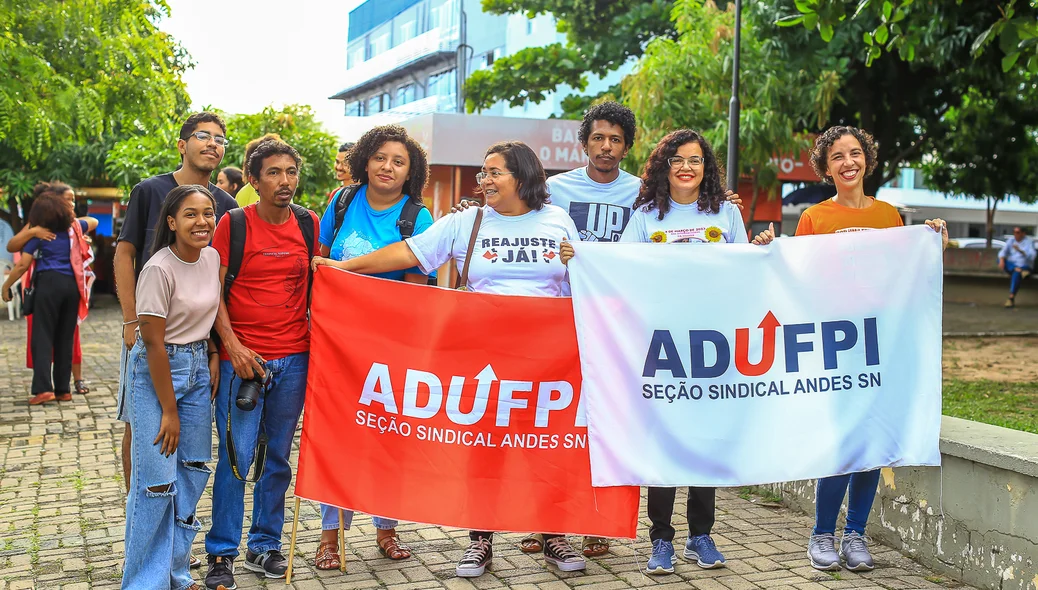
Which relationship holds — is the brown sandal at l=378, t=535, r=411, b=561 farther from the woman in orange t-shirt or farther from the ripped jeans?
the woman in orange t-shirt

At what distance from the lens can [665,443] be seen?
479cm

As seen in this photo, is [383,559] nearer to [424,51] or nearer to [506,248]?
[506,248]

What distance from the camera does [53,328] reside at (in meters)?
10.1

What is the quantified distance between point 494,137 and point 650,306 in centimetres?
1554

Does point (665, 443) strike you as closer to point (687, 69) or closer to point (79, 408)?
point (79, 408)

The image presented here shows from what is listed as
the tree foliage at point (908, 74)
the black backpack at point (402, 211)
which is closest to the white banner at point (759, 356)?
the black backpack at point (402, 211)

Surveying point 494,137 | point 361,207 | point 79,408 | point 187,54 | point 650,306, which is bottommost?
point 79,408

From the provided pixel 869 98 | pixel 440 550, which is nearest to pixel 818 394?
pixel 440 550

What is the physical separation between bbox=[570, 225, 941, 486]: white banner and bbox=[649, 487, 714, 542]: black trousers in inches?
9.2

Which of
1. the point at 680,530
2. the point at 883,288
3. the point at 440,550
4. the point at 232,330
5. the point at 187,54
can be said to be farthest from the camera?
the point at 187,54

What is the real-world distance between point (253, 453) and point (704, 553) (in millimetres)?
2211

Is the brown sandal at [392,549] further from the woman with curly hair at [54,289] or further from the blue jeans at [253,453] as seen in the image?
the woman with curly hair at [54,289]

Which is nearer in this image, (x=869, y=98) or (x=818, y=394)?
(x=818, y=394)

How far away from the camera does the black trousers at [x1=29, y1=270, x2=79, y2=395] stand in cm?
1006
